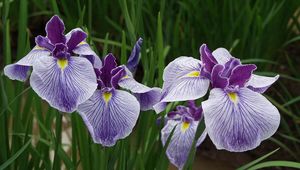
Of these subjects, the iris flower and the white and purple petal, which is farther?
the white and purple petal

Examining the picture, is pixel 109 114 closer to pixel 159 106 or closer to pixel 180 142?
pixel 159 106

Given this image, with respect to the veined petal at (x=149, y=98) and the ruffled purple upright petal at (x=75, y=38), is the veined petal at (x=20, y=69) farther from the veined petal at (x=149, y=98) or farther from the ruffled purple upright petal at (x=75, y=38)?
the veined petal at (x=149, y=98)

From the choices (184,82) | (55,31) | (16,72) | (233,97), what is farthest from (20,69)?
(233,97)

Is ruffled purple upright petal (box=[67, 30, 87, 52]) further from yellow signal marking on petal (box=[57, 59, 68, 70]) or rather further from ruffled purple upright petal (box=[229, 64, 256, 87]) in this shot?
ruffled purple upright petal (box=[229, 64, 256, 87])

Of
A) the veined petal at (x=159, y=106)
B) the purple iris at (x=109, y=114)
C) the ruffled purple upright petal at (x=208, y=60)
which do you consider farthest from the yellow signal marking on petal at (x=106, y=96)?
the ruffled purple upright petal at (x=208, y=60)

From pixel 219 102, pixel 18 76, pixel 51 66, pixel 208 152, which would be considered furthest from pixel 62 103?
pixel 208 152

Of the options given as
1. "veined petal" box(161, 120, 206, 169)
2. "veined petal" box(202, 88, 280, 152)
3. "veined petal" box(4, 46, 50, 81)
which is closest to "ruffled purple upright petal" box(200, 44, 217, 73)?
"veined petal" box(202, 88, 280, 152)

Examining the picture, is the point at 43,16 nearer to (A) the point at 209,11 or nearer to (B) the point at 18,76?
(A) the point at 209,11
